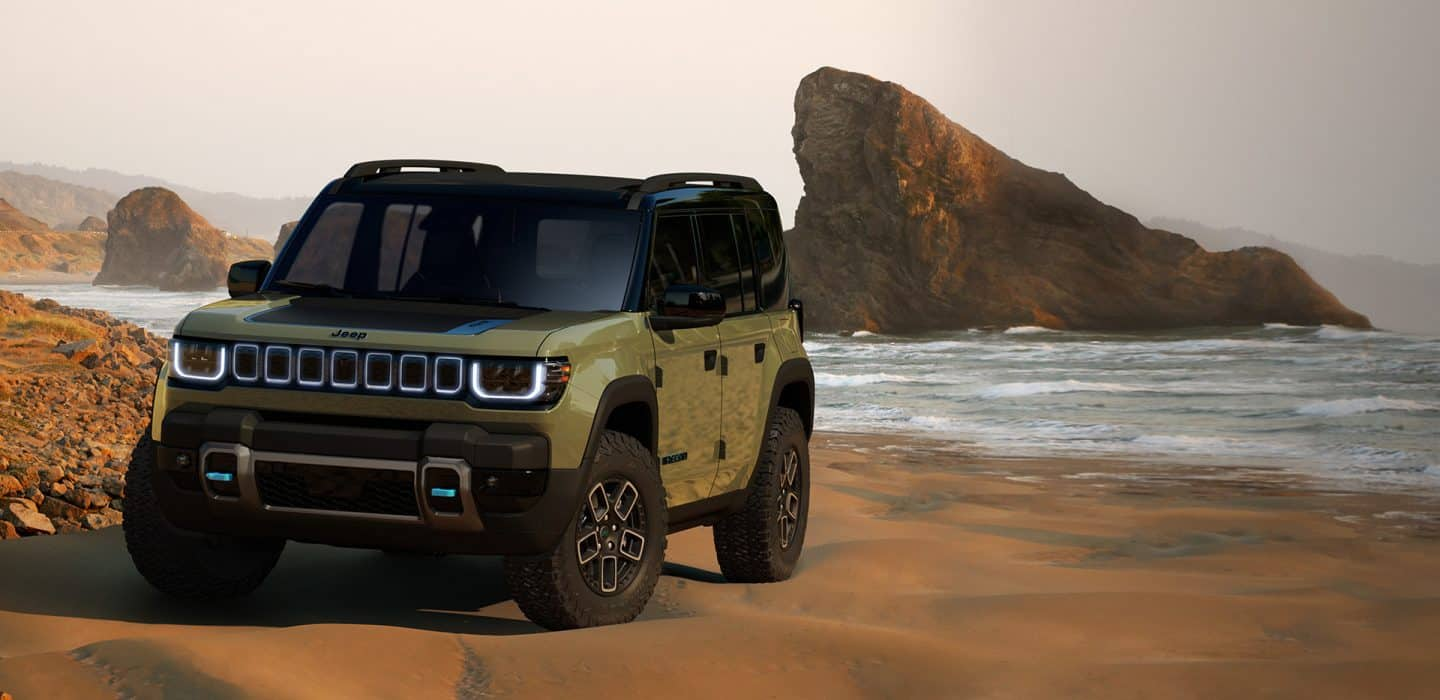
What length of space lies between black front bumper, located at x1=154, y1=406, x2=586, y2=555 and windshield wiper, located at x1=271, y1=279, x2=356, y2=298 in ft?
3.34

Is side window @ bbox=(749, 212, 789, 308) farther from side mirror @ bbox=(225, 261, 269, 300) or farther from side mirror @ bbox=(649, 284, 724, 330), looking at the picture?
side mirror @ bbox=(225, 261, 269, 300)

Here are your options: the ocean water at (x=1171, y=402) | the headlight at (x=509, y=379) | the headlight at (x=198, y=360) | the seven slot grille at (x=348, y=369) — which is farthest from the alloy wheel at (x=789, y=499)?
the ocean water at (x=1171, y=402)

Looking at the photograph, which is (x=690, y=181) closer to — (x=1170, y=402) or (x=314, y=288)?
(x=314, y=288)

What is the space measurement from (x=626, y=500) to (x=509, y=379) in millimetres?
983

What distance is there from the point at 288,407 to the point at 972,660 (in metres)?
2.88

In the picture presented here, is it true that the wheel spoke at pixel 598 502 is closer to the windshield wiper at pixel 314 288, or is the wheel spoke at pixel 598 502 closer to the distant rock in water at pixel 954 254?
the windshield wiper at pixel 314 288

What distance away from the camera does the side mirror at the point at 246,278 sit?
26.2ft

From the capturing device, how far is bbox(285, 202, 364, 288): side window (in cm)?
795

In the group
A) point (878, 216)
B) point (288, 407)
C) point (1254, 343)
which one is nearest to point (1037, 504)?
point (288, 407)

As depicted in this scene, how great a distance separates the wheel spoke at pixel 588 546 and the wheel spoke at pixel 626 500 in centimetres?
17

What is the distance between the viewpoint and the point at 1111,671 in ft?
22.4

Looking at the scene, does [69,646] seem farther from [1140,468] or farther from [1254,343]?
[1254,343]

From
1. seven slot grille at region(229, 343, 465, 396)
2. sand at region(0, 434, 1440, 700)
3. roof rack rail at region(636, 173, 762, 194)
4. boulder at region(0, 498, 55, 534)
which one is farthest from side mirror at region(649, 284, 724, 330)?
boulder at region(0, 498, 55, 534)

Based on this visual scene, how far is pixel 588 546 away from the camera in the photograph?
7.14m
